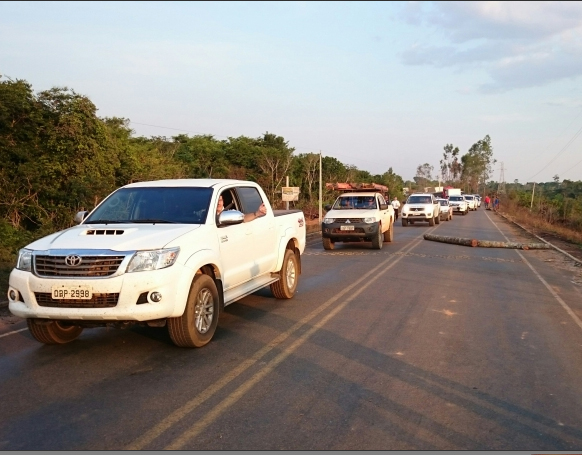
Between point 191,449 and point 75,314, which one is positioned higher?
point 75,314

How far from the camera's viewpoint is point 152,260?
586 cm

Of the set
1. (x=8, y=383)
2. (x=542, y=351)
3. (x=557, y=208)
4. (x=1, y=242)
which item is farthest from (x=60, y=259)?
(x=557, y=208)

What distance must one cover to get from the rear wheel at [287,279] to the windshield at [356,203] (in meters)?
8.81

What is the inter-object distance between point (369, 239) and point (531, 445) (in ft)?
44.5

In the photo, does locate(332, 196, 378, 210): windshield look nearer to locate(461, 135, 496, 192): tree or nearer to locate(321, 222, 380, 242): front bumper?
locate(321, 222, 380, 242): front bumper

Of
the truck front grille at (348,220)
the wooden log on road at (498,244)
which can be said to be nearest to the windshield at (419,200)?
the wooden log on road at (498,244)

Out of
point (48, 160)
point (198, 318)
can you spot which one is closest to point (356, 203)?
point (48, 160)

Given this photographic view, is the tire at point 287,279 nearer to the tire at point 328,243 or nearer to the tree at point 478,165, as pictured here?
the tire at point 328,243

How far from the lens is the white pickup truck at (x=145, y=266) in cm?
573

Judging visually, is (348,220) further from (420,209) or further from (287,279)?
(420,209)

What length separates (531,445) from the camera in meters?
3.97

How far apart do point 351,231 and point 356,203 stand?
1586mm

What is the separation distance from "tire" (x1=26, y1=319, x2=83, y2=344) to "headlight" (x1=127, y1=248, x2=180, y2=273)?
Result: 45.7 inches

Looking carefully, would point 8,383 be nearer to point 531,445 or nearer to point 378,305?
point 531,445
